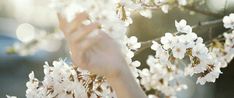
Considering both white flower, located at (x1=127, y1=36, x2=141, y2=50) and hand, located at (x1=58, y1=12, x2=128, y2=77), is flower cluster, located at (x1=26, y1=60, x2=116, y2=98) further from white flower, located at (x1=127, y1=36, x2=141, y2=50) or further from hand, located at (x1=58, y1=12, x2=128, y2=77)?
hand, located at (x1=58, y1=12, x2=128, y2=77)

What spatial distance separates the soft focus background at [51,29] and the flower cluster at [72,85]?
205 millimetres

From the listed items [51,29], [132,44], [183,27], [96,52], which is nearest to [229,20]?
[183,27]

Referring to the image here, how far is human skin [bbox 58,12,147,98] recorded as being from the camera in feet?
3.93

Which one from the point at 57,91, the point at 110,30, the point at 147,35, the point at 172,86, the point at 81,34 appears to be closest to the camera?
the point at 81,34

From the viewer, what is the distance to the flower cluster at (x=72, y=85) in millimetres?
1504

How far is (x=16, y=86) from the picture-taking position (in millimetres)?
6836

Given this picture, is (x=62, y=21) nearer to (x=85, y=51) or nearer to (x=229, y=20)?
(x=85, y=51)

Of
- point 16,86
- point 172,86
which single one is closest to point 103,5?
point 172,86

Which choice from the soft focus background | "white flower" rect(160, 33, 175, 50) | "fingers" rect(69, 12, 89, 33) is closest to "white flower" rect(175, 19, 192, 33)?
"white flower" rect(160, 33, 175, 50)

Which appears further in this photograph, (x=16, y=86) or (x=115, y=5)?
(x=16, y=86)

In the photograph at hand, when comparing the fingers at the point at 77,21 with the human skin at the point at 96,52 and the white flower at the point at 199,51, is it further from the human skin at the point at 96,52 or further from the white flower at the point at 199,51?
the white flower at the point at 199,51

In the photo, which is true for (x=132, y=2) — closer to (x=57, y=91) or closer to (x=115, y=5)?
(x=115, y=5)

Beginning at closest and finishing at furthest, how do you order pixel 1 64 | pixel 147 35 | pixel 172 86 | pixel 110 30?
pixel 110 30 → pixel 172 86 → pixel 147 35 → pixel 1 64

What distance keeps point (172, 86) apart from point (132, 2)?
0.83m
